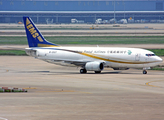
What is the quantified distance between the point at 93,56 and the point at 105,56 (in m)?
2.01

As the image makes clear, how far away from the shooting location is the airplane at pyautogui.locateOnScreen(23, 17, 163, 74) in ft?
168

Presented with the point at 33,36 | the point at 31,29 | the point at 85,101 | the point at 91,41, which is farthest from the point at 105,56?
the point at 91,41

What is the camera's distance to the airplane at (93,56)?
5106 centimetres

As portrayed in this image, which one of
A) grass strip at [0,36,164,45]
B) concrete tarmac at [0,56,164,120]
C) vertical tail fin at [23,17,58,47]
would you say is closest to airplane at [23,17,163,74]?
vertical tail fin at [23,17,58,47]

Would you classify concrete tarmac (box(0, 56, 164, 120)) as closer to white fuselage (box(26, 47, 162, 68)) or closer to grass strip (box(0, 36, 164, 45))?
white fuselage (box(26, 47, 162, 68))

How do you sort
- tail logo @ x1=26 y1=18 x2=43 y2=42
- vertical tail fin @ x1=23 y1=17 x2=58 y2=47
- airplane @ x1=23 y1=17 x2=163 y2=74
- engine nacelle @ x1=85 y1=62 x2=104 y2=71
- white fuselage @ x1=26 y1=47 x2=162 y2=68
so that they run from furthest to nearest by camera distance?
tail logo @ x1=26 y1=18 x2=43 y2=42 < vertical tail fin @ x1=23 y1=17 x2=58 y2=47 < engine nacelle @ x1=85 y1=62 x2=104 y2=71 < airplane @ x1=23 y1=17 x2=163 y2=74 < white fuselage @ x1=26 y1=47 x2=162 y2=68

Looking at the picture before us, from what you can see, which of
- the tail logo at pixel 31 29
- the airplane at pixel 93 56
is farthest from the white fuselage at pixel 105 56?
the tail logo at pixel 31 29

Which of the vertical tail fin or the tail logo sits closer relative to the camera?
the vertical tail fin

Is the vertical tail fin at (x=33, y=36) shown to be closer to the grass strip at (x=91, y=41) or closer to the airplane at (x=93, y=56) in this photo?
the airplane at (x=93, y=56)

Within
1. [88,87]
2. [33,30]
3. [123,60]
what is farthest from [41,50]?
[88,87]

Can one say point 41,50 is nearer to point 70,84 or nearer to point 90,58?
point 90,58

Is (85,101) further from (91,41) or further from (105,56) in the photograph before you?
(91,41)

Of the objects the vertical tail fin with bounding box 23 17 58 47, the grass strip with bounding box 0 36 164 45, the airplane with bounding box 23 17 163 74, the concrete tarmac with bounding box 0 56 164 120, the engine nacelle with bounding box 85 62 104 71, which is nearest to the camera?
the concrete tarmac with bounding box 0 56 164 120

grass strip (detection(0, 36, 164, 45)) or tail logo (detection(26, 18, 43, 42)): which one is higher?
tail logo (detection(26, 18, 43, 42))
